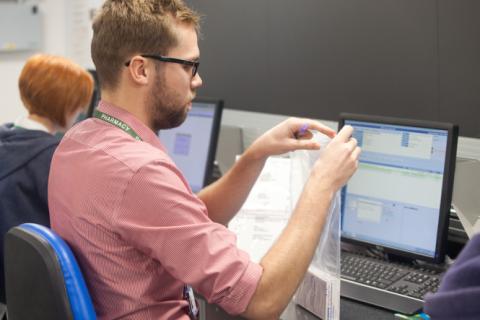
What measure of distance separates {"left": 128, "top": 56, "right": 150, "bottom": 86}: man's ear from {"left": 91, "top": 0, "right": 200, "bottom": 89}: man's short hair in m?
0.02

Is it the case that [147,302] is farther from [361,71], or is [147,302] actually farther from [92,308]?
[361,71]

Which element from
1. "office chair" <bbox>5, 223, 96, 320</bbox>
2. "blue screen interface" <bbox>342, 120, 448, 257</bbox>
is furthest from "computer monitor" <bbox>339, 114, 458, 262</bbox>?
"office chair" <bbox>5, 223, 96, 320</bbox>

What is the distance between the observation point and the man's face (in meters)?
1.29

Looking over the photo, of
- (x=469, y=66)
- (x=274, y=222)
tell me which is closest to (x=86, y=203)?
(x=274, y=222)

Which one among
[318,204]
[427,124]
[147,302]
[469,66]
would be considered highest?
[469,66]

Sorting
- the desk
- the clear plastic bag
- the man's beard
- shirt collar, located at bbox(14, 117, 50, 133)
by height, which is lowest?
the desk

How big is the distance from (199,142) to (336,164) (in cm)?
107

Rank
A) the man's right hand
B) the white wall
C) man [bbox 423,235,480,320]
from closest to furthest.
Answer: man [bbox 423,235,480,320] < the man's right hand < the white wall

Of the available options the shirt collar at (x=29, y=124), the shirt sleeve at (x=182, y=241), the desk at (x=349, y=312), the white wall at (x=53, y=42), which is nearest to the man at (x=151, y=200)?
the shirt sleeve at (x=182, y=241)

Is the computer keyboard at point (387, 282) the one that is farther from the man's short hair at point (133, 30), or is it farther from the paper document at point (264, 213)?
the man's short hair at point (133, 30)

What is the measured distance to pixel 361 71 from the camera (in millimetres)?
→ 2203

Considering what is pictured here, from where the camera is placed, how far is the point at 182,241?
1108 millimetres

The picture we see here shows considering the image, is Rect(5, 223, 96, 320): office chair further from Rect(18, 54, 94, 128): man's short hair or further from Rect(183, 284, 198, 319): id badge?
Rect(18, 54, 94, 128): man's short hair

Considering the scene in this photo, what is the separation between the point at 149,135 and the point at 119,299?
363 millimetres
